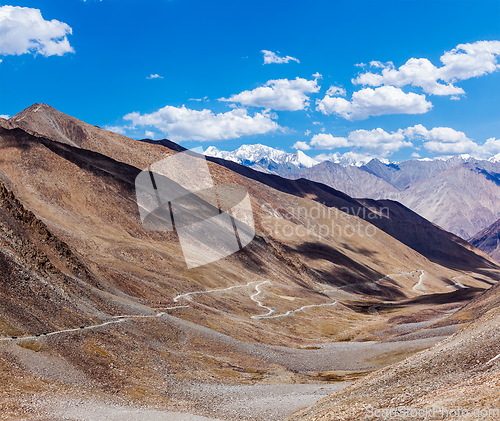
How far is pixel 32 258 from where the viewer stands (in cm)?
3809

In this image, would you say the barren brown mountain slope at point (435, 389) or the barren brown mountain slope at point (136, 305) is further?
the barren brown mountain slope at point (136, 305)

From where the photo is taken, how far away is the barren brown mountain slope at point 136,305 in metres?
27.3

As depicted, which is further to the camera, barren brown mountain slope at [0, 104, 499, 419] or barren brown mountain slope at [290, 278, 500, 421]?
barren brown mountain slope at [0, 104, 499, 419]

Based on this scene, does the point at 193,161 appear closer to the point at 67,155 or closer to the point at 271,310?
the point at 67,155

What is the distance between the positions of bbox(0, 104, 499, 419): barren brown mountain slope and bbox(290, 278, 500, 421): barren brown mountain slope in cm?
958

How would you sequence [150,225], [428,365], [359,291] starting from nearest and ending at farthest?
[428,365]
[150,225]
[359,291]

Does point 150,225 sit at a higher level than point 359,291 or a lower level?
higher

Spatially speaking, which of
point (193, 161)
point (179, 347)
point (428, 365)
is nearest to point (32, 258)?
point (179, 347)

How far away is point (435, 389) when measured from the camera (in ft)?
56.0

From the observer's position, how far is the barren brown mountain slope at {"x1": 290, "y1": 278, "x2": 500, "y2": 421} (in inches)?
531

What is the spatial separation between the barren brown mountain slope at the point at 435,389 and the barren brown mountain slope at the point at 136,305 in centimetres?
958

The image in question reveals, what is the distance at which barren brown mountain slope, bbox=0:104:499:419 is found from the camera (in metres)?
27.3

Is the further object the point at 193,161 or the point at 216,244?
the point at 193,161

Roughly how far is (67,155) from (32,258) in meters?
57.2
